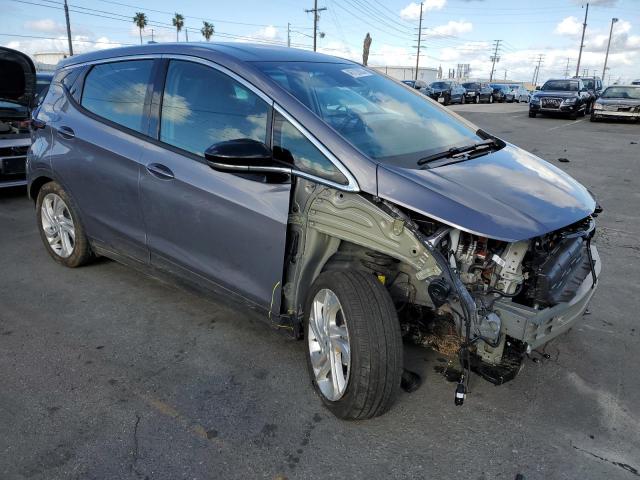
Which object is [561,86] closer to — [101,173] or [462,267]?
[101,173]

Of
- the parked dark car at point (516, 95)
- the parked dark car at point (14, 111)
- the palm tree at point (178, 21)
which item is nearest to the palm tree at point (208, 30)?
the palm tree at point (178, 21)

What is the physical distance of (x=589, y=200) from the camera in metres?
2.99

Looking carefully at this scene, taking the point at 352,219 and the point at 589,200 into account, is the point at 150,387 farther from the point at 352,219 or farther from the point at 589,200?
the point at 589,200

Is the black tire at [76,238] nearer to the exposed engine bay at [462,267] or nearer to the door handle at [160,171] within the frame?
the door handle at [160,171]

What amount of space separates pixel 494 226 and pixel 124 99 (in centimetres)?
271

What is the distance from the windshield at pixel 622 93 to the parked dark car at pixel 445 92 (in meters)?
14.1

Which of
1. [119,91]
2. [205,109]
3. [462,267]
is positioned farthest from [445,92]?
[462,267]

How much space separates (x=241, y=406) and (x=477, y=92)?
4145cm

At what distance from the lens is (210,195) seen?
3.05 m

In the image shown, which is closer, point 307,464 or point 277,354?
point 307,464

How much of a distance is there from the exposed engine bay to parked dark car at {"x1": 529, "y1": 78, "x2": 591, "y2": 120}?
2239 centimetres

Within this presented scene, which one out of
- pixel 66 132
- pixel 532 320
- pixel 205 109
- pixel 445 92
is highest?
pixel 445 92

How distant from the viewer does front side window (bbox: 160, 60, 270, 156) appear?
299cm

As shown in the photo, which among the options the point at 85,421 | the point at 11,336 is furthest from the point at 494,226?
the point at 11,336
